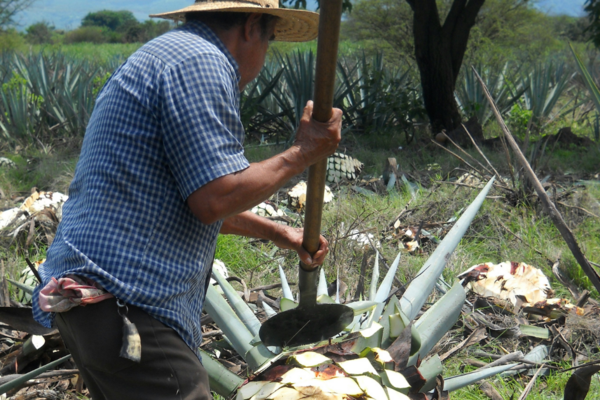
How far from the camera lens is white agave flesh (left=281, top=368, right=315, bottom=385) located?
4.66 ft

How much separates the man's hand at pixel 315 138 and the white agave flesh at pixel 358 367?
552 millimetres

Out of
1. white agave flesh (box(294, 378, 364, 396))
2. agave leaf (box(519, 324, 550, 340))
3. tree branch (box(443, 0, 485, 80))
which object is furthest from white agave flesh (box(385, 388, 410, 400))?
tree branch (box(443, 0, 485, 80))

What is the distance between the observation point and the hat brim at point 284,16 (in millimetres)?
1607

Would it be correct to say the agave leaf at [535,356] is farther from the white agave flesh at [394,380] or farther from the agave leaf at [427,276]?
the white agave flesh at [394,380]

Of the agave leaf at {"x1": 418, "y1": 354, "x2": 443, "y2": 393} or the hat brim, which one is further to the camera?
the agave leaf at {"x1": 418, "y1": 354, "x2": 443, "y2": 393}

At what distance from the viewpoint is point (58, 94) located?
7449mm

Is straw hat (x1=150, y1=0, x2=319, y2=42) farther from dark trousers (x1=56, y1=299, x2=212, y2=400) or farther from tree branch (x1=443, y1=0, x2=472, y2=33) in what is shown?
tree branch (x1=443, y1=0, x2=472, y2=33)

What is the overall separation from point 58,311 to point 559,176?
5.02 meters

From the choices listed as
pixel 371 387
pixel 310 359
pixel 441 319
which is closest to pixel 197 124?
pixel 310 359

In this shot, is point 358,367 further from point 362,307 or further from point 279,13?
point 279,13

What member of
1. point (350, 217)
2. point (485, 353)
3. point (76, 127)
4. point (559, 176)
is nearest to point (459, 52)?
point (559, 176)

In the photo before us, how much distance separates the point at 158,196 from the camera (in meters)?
1.52

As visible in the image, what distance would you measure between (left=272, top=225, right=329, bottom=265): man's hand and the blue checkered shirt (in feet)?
1.79

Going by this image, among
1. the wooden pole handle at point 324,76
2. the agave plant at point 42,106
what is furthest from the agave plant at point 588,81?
the agave plant at point 42,106
